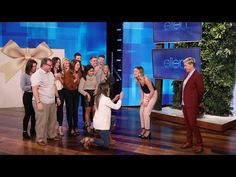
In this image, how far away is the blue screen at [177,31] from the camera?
7.84 m

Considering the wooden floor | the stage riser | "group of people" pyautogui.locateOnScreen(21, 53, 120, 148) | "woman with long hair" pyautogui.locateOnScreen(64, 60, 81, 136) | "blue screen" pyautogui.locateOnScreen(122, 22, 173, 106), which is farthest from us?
"blue screen" pyautogui.locateOnScreen(122, 22, 173, 106)

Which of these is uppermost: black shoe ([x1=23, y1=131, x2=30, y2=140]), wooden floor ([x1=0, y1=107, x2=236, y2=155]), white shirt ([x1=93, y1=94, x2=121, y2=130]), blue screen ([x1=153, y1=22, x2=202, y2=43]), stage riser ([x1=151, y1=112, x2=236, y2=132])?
blue screen ([x1=153, y1=22, x2=202, y2=43])

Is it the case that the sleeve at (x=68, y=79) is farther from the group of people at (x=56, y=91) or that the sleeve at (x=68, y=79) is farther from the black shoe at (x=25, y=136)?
the black shoe at (x=25, y=136)

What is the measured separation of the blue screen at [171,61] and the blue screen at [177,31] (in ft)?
Result: 0.76

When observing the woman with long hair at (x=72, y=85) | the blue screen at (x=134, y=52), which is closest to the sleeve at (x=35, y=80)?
the woman with long hair at (x=72, y=85)

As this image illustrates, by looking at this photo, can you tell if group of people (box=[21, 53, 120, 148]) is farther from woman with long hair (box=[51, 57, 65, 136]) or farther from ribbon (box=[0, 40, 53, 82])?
ribbon (box=[0, 40, 53, 82])

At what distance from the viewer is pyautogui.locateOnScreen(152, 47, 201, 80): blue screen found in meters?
7.97

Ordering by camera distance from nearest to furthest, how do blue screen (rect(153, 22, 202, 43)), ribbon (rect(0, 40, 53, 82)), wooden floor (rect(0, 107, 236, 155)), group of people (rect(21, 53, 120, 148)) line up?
1. wooden floor (rect(0, 107, 236, 155))
2. group of people (rect(21, 53, 120, 148))
3. blue screen (rect(153, 22, 202, 43))
4. ribbon (rect(0, 40, 53, 82))

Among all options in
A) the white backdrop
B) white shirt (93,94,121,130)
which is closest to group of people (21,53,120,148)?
white shirt (93,94,121,130)

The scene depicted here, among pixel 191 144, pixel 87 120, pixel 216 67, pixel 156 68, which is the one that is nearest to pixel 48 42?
pixel 156 68

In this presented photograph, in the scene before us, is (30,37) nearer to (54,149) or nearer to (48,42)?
(48,42)

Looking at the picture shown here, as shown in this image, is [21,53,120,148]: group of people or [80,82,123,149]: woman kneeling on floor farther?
[21,53,120,148]: group of people
